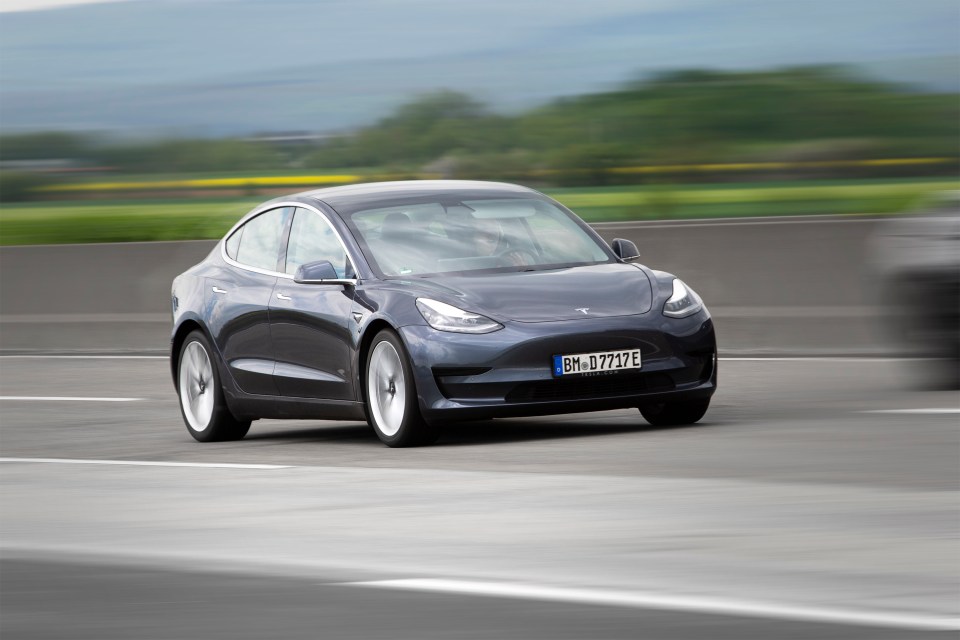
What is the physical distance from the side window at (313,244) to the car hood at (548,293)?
79 centimetres

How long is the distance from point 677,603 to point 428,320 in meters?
4.91

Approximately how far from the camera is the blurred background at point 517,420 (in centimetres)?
628

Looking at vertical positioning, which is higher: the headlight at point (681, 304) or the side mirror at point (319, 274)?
the side mirror at point (319, 274)

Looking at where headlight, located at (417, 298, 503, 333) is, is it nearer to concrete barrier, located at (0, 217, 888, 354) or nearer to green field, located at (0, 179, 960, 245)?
concrete barrier, located at (0, 217, 888, 354)

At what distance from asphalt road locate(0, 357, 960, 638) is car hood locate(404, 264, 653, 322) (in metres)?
0.68

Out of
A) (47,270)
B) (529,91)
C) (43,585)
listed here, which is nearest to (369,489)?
(43,585)

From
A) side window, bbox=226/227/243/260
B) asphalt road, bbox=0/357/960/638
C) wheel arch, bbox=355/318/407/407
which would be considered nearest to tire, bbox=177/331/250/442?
asphalt road, bbox=0/357/960/638

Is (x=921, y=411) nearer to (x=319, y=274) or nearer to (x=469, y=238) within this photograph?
(x=469, y=238)

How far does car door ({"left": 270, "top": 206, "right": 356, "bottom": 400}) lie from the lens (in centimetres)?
1127

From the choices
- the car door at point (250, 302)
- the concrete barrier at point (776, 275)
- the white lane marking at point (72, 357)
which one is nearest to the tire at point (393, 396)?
the car door at point (250, 302)

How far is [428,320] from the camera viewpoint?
34.8ft

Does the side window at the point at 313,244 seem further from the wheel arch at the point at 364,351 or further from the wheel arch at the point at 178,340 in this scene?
the wheel arch at the point at 178,340

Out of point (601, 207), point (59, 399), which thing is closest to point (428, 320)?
point (59, 399)

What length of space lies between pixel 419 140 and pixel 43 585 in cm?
1334
